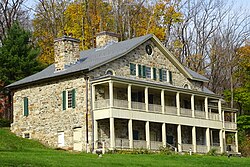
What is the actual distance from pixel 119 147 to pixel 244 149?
17.9 metres

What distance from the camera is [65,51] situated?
40.2 m

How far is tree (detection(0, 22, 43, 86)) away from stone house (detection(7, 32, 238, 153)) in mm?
6873

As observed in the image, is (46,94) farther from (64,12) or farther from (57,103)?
(64,12)

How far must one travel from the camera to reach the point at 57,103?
131ft

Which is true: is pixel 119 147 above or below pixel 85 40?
below

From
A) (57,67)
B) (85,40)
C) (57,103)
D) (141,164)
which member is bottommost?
(141,164)

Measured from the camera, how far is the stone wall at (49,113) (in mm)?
38125

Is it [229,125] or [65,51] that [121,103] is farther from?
[229,125]

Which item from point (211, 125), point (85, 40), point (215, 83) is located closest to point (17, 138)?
point (211, 125)

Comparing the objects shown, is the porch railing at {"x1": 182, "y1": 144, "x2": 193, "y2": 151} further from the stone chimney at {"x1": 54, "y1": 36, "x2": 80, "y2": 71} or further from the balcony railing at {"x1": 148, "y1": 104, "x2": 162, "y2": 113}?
the stone chimney at {"x1": 54, "y1": 36, "x2": 80, "y2": 71}

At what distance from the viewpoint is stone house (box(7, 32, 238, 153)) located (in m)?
37.3

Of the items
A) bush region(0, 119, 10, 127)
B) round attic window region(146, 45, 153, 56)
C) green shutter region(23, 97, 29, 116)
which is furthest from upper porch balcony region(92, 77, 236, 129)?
bush region(0, 119, 10, 127)

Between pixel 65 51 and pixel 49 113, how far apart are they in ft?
14.1

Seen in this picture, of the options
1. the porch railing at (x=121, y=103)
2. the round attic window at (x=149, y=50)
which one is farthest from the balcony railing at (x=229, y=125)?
the porch railing at (x=121, y=103)
